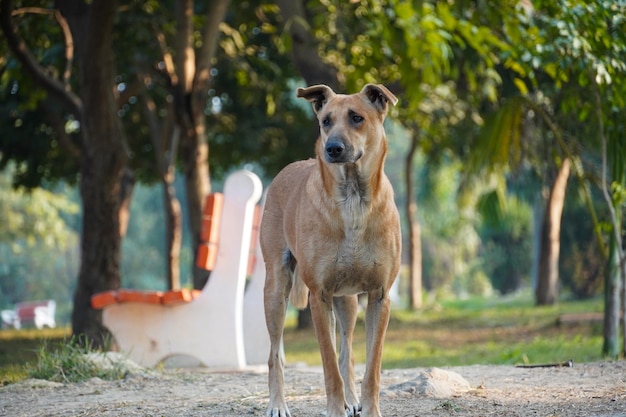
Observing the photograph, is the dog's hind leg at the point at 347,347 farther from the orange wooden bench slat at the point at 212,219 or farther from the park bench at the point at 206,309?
the orange wooden bench slat at the point at 212,219

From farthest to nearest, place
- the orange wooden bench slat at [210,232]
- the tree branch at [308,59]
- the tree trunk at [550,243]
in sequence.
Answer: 1. the tree trunk at [550,243]
2. the tree branch at [308,59]
3. the orange wooden bench slat at [210,232]

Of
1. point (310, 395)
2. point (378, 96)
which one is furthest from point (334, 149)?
point (310, 395)

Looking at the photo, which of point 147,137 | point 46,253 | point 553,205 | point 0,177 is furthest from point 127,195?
point 46,253

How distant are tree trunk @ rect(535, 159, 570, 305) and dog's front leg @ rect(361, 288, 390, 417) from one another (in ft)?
49.7

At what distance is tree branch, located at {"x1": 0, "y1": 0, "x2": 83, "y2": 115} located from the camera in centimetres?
1302

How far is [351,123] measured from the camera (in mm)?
6137

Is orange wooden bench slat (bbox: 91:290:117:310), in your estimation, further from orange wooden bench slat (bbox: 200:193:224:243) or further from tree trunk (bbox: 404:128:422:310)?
tree trunk (bbox: 404:128:422:310)

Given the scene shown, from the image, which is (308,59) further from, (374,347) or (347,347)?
(374,347)

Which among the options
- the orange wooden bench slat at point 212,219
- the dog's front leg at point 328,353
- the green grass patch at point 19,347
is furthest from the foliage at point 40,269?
the dog's front leg at point 328,353

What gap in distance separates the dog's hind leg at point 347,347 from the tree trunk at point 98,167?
7.15 m

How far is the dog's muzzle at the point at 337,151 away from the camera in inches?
234

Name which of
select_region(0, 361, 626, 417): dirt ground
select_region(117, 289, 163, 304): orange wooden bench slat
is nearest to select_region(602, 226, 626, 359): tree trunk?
select_region(0, 361, 626, 417): dirt ground

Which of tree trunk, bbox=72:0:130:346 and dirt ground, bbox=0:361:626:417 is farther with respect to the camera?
tree trunk, bbox=72:0:130:346

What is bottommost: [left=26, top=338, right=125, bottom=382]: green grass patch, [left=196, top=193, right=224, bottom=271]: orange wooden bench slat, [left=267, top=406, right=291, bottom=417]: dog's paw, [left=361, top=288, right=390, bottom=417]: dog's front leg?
[left=267, top=406, right=291, bottom=417]: dog's paw
